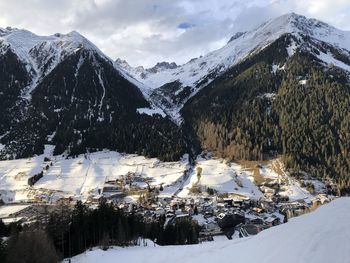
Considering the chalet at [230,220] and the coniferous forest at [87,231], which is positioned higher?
the coniferous forest at [87,231]

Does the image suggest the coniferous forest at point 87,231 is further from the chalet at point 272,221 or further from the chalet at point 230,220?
the chalet at point 272,221

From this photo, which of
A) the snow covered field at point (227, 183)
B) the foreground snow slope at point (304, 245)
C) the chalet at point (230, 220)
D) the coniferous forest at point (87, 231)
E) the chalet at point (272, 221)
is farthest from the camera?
the snow covered field at point (227, 183)

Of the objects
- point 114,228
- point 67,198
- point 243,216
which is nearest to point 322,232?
point 114,228

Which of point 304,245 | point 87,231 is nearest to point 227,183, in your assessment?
point 87,231

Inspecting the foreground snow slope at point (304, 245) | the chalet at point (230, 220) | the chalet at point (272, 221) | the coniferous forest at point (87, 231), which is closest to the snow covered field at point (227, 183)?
the chalet at point (272, 221)

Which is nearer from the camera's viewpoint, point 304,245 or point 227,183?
point 304,245

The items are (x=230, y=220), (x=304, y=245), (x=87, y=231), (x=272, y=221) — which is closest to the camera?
(x=304, y=245)

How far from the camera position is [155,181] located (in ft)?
651

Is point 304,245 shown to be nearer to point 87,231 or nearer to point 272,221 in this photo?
point 87,231

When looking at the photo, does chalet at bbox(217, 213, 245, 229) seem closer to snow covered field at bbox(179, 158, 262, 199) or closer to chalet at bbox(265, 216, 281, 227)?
chalet at bbox(265, 216, 281, 227)

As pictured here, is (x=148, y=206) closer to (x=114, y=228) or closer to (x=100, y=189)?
(x=100, y=189)

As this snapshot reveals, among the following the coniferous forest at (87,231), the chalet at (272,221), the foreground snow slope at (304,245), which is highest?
the foreground snow slope at (304,245)

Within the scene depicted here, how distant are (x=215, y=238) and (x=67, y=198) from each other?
73.3 m

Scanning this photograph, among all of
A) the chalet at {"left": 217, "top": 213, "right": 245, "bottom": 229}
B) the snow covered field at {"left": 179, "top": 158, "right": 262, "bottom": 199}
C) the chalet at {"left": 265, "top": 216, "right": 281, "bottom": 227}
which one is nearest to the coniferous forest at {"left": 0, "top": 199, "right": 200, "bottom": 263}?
the chalet at {"left": 217, "top": 213, "right": 245, "bottom": 229}
